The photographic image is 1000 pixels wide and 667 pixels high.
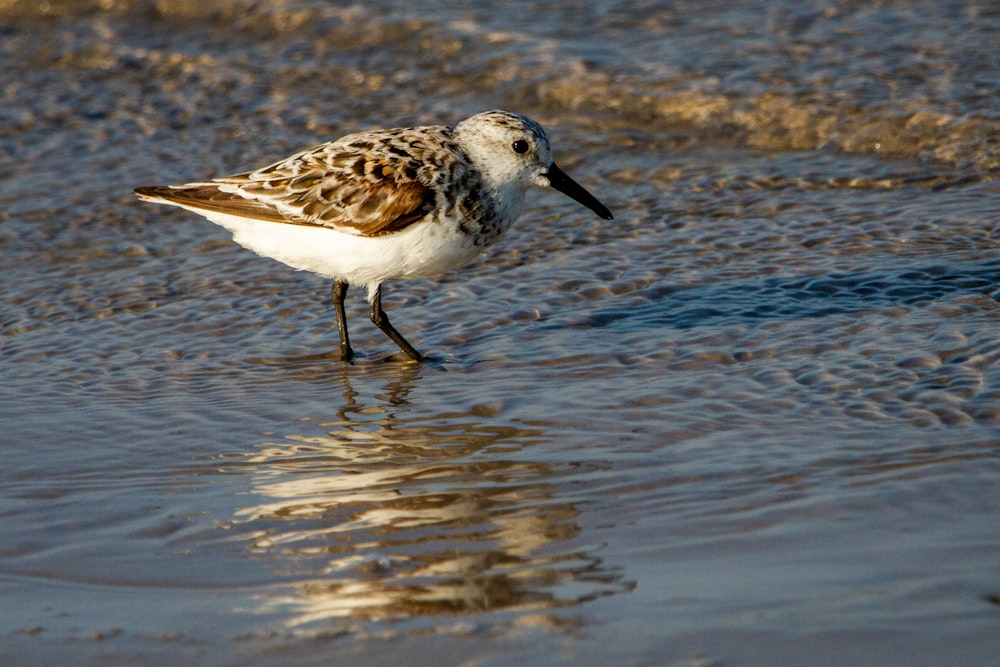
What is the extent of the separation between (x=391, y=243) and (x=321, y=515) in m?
2.16

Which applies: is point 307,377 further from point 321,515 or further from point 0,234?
point 0,234

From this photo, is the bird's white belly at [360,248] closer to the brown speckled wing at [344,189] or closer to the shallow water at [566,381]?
the brown speckled wing at [344,189]

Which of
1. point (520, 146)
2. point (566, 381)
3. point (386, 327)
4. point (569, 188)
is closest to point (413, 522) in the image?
point (566, 381)

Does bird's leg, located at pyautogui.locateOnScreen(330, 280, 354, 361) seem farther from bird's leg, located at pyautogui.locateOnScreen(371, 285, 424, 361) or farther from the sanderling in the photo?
bird's leg, located at pyautogui.locateOnScreen(371, 285, 424, 361)

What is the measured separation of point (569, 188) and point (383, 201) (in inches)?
50.1

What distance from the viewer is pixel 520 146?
689 cm

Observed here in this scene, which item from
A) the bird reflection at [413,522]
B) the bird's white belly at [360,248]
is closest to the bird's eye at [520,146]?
the bird's white belly at [360,248]

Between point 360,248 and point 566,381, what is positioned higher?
point 360,248

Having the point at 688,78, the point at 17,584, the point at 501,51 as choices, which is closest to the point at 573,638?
the point at 17,584

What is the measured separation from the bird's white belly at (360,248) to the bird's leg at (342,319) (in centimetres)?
9

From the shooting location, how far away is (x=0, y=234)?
346 inches

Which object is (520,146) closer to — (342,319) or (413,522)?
(342,319)

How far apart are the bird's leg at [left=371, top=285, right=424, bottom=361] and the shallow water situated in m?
0.15

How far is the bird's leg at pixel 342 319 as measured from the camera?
6688 mm
